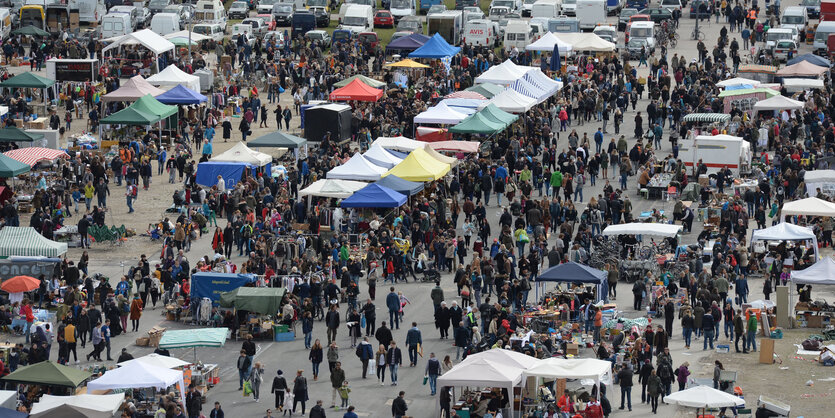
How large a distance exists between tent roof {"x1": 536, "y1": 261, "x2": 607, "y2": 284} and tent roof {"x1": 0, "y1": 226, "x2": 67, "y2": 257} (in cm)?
1227

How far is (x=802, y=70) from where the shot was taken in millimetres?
58500

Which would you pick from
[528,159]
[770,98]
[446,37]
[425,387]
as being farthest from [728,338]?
[446,37]

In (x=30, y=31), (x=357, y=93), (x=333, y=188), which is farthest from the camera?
(x=30, y=31)

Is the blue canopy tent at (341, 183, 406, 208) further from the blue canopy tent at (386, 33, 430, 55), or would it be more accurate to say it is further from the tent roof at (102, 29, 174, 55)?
the blue canopy tent at (386, 33, 430, 55)

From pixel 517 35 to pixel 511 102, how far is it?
16.7 meters

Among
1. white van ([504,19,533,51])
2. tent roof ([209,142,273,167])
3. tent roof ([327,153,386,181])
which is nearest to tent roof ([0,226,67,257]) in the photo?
tent roof ([209,142,273,167])

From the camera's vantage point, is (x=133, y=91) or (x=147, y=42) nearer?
(x=133, y=91)

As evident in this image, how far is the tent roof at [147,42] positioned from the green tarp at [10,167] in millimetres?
17273

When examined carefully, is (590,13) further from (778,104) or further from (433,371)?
(433,371)

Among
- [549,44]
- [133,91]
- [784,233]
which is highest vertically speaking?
[549,44]

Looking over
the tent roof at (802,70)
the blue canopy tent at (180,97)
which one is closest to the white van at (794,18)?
the tent roof at (802,70)

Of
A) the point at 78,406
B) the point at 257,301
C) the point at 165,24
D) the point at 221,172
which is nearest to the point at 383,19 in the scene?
the point at 165,24

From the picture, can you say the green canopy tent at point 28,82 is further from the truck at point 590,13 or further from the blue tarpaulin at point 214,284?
the truck at point 590,13

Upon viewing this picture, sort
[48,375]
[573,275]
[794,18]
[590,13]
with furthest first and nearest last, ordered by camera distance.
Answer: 1. [590,13]
2. [794,18]
3. [573,275]
4. [48,375]
